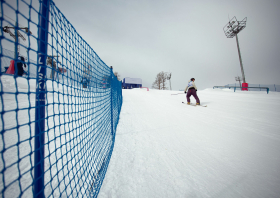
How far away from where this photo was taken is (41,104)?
0.98m

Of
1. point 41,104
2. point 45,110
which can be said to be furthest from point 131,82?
point 41,104

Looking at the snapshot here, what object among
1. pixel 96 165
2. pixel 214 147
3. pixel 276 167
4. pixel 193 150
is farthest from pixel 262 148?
pixel 96 165

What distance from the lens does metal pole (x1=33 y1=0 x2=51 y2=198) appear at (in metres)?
0.87

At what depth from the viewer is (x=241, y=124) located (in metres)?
3.44

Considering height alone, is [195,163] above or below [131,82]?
below

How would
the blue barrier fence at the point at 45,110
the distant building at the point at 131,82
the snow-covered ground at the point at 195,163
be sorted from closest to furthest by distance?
the blue barrier fence at the point at 45,110 → the snow-covered ground at the point at 195,163 → the distant building at the point at 131,82


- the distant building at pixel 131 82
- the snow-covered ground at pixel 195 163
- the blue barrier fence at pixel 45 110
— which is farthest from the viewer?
the distant building at pixel 131 82

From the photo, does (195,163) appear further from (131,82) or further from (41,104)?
(131,82)

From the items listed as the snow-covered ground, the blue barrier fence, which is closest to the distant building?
the snow-covered ground

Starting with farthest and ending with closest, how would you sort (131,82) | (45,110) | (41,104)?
(131,82), (45,110), (41,104)

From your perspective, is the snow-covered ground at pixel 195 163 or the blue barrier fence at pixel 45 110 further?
the snow-covered ground at pixel 195 163

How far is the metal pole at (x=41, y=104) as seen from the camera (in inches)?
34.3

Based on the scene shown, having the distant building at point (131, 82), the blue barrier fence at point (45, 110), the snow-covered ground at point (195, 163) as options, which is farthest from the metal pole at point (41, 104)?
the distant building at point (131, 82)

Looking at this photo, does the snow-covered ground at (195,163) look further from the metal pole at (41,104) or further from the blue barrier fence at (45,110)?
the metal pole at (41,104)
